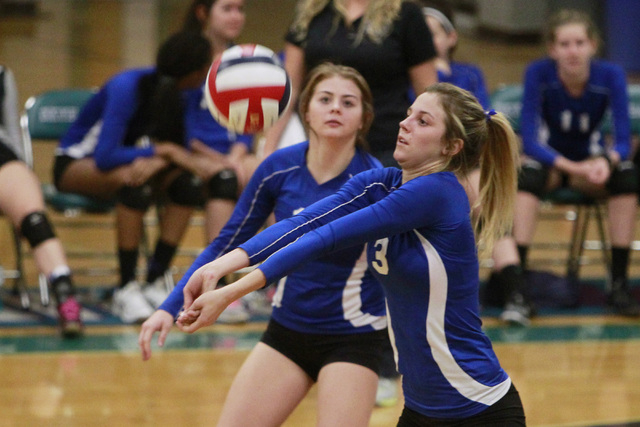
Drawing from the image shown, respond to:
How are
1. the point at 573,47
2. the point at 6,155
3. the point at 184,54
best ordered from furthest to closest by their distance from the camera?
1. the point at 573,47
2. the point at 184,54
3. the point at 6,155

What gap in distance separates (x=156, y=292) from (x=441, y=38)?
2126mm

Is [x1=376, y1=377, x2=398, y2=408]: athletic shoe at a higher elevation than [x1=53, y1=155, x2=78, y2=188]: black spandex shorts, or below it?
below

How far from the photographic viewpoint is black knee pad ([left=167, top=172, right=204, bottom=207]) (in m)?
4.70

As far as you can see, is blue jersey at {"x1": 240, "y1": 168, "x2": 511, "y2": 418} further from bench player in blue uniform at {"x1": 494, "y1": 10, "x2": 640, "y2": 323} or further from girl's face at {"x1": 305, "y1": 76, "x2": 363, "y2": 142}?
bench player in blue uniform at {"x1": 494, "y1": 10, "x2": 640, "y2": 323}

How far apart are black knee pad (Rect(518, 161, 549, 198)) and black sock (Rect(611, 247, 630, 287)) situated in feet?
1.81

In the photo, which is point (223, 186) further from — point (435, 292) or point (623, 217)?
point (435, 292)

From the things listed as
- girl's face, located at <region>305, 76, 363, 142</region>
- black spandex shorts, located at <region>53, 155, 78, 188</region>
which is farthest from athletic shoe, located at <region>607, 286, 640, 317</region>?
black spandex shorts, located at <region>53, 155, 78, 188</region>

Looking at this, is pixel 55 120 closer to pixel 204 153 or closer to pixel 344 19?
pixel 204 153

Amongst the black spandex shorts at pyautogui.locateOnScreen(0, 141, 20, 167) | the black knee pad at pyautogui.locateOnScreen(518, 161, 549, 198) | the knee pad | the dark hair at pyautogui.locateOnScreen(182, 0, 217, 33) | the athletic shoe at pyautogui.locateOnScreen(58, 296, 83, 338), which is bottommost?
the athletic shoe at pyautogui.locateOnScreen(58, 296, 83, 338)

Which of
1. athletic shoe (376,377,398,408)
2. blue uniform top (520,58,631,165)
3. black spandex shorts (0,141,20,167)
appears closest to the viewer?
athletic shoe (376,377,398,408)

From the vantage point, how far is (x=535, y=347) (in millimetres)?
4355

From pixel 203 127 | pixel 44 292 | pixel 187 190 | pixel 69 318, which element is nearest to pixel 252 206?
pixel 69 318

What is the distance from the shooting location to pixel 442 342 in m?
2.04

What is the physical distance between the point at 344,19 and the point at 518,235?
7.09 feet
